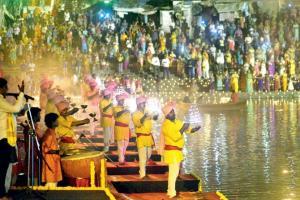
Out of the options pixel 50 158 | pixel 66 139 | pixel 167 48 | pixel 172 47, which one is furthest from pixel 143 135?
pixel 167 48

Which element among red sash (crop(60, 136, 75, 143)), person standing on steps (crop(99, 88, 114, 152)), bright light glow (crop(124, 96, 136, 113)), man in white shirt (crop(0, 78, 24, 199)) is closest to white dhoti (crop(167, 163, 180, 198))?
red sash (crop(60, 136, 75, 143))

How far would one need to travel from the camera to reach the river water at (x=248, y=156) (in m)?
12.4

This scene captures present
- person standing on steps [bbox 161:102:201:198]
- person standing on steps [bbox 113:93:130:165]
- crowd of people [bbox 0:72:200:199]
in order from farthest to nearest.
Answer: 1. person standing on steps [bbox 113:93:130:165]
2. person standing on steps [bbox 161:102:201:198]
3. crowd of people [bbox 0:72:200:199]

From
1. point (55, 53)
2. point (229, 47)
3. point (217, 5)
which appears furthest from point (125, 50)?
point (217, 5)

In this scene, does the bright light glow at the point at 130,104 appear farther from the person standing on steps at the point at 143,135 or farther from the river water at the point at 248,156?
the river water at the point at 248,156

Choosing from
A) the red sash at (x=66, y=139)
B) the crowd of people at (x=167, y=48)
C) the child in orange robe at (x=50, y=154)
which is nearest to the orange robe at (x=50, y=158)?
the child in orange robe at (x=50, y=154)

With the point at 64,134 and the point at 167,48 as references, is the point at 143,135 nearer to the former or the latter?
the point at 64,134

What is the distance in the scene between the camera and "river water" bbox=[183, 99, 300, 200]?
40.6 feet

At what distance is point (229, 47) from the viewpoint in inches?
1529

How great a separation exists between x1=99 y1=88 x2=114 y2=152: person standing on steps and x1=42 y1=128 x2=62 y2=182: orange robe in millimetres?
4050

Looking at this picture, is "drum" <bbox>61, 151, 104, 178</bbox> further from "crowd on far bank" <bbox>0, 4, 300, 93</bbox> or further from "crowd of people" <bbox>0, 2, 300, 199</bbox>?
"crowd on far bank" <bbox>0, 4, 300, 93</bbox>

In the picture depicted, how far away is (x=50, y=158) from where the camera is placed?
1022cm

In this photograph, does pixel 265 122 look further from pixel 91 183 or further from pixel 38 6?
pixel 38 6

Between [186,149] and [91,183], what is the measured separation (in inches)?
293
